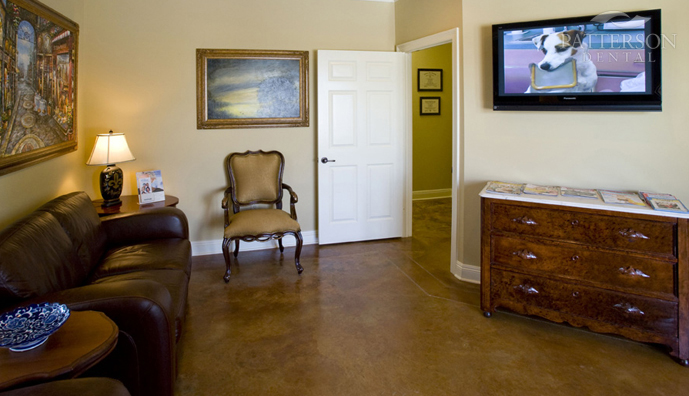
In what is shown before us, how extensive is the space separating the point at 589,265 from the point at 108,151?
3533 millimetres

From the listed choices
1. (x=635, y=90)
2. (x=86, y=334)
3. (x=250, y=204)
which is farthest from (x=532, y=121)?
(x=86, y=334)

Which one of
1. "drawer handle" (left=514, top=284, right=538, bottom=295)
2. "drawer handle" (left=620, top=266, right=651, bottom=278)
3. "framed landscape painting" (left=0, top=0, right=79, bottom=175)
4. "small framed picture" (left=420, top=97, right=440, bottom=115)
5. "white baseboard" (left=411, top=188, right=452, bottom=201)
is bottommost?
"drawer handle" (left=514, top=284, right=538, bottom=295)

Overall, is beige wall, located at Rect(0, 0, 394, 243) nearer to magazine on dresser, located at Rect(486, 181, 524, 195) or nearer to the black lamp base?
the black lamp base

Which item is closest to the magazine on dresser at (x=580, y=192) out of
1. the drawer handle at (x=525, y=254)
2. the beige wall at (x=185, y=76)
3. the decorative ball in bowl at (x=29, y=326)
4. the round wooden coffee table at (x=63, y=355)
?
the drawer handle at (x=525, y=254)

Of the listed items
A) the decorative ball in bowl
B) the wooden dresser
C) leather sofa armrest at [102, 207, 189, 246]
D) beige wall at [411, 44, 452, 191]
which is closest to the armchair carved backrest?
leather sofa armrest at [102, 207, 189, 246]

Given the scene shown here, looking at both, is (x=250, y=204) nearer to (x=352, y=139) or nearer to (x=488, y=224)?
(x=352, y=139)

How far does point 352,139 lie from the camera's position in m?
4.63

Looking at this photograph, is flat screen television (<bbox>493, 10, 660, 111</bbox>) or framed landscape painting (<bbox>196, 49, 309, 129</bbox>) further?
framed landscape painting (<bbox>196, 49, 309, 129</bbox>)

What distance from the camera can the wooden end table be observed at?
3.40 meters

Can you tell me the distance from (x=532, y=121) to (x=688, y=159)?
943 millimetres

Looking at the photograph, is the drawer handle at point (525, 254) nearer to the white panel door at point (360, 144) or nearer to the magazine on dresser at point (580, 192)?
the magazine on dresser at point (580, 192)

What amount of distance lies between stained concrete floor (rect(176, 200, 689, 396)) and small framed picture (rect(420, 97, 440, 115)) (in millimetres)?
3735

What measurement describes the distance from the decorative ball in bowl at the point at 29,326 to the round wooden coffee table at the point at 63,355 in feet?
0.11

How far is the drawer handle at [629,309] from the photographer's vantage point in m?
2.51
